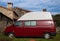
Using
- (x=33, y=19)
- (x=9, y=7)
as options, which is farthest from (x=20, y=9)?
(x=33, y=19)

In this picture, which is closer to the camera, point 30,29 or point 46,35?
point 46,35

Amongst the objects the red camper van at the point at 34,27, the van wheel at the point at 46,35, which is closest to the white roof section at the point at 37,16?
the red camper van at the point at 34,27

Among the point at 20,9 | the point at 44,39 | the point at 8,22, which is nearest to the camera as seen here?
the point at 44,39

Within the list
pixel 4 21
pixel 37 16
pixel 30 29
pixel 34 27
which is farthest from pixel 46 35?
pixel 4 21

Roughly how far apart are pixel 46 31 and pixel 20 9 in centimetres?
2287

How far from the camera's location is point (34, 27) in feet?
80.8

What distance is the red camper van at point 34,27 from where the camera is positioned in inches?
957

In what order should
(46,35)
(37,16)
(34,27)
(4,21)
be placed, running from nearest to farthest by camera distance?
(46,35), (34,27), (37,16), (4,21)

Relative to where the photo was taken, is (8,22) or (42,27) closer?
(42,27)

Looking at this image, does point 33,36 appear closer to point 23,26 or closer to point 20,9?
point 23,26

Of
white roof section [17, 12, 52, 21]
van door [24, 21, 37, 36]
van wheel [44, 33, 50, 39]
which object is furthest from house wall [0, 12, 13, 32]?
van wheel [44, 33, 50, 39]

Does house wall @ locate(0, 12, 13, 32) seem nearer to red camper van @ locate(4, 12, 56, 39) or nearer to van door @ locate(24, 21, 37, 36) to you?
red camper van @ locate(4, 12, 56, 39)

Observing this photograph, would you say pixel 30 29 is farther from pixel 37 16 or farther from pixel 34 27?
pixel 37 16

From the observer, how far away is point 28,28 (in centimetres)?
2469
